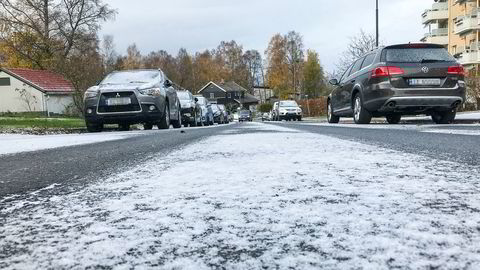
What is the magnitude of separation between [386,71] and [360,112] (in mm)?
1224

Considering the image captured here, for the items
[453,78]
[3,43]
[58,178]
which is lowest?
[58,178]

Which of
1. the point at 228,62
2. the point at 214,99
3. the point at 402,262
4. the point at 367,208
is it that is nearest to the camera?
the point at 402,262

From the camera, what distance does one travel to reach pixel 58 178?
1.75m

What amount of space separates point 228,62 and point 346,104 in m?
101

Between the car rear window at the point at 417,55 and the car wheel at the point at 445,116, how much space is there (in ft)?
3.74

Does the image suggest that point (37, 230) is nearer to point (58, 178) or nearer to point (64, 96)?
point (58, 178)

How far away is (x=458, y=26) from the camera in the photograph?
42.8 metres

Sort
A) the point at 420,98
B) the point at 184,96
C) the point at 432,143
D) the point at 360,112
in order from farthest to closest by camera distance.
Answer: the point at 184,96 → the point at 360,112 → the point at 420,98 → the point at 432,143

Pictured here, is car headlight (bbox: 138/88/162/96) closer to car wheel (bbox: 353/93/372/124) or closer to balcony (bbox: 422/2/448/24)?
car wheel (bbox: 353/93/372/124)

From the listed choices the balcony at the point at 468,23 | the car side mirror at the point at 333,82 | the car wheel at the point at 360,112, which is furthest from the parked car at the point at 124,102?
the balcony at the point at 468,23

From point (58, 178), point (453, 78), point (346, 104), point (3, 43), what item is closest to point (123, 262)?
point (58, 178)

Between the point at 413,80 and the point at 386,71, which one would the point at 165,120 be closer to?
the point at 386,71

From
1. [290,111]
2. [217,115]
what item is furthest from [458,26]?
[217,115]

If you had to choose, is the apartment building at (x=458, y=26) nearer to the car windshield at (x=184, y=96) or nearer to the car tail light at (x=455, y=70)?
the car windshield at (x=184, y=96)
